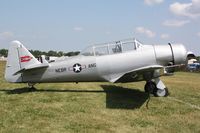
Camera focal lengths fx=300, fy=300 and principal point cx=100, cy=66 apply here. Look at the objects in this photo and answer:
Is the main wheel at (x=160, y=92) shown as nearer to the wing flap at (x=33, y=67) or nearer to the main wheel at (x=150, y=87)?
the main wheel at (x=150, y=87)

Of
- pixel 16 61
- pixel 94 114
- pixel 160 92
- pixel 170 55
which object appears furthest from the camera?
pixel 16 61

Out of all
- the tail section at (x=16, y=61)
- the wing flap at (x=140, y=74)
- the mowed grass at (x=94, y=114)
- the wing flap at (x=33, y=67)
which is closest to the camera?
the mowed grass at (x=94, y=114)

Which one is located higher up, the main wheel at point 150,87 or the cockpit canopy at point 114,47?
the cockpit canopy at point 114,47

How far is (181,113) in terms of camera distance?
27.6ft

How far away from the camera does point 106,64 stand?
1152cm

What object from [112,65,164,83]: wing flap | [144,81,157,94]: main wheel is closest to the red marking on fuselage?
[112,65,164,83]: wing flap

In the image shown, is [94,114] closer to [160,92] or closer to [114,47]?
[160,92]

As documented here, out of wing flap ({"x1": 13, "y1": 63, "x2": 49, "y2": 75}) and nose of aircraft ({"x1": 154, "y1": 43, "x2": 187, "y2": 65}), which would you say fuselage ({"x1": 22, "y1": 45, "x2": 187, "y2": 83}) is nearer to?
nose of aircraft ({"x1": 154, "y1": 43, "x2": 187, "y2": 65})

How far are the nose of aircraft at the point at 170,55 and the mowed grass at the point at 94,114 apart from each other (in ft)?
4.87

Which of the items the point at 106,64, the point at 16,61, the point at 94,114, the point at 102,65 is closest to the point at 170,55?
the point at 106,64

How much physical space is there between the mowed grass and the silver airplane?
0.83 metres

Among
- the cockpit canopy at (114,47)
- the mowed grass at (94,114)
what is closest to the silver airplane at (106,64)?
the cockpit canopy at (114,47)

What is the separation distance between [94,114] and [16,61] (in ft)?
17.1

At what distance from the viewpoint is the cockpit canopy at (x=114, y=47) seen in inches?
457
